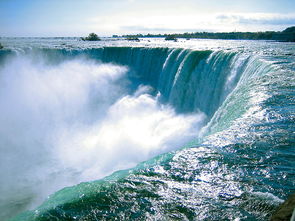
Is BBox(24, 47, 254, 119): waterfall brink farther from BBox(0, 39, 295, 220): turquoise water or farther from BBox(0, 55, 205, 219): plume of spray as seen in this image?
BBox(0, 55, 205, 219): plume of spray

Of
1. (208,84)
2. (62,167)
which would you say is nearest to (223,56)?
(208,84)

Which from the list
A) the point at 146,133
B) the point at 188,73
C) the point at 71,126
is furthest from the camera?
the point at 71,126

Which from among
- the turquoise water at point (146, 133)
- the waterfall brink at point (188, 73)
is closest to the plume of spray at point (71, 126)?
the turquoise water at point (146, 133)

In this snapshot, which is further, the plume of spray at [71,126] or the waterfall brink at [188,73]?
the waterfall brink at [188,73]

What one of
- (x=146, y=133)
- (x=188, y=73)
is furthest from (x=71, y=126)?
(x=188, y=73)

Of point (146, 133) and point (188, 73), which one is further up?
point (188, 73)

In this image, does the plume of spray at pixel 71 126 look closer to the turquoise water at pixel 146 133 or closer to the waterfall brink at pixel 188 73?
the turquoise water at pixel 146 133

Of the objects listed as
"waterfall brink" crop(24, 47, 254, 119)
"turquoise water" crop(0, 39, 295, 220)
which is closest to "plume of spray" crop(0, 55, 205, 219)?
"turquoise water" crop(0, 39, 295, 220)

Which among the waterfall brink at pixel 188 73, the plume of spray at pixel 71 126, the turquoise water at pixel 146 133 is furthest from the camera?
the waterfall brink at pixel 188 73

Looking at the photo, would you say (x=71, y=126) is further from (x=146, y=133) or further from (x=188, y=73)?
(x=188, y=73)

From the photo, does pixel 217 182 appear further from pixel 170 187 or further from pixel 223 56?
pixel 223 56
